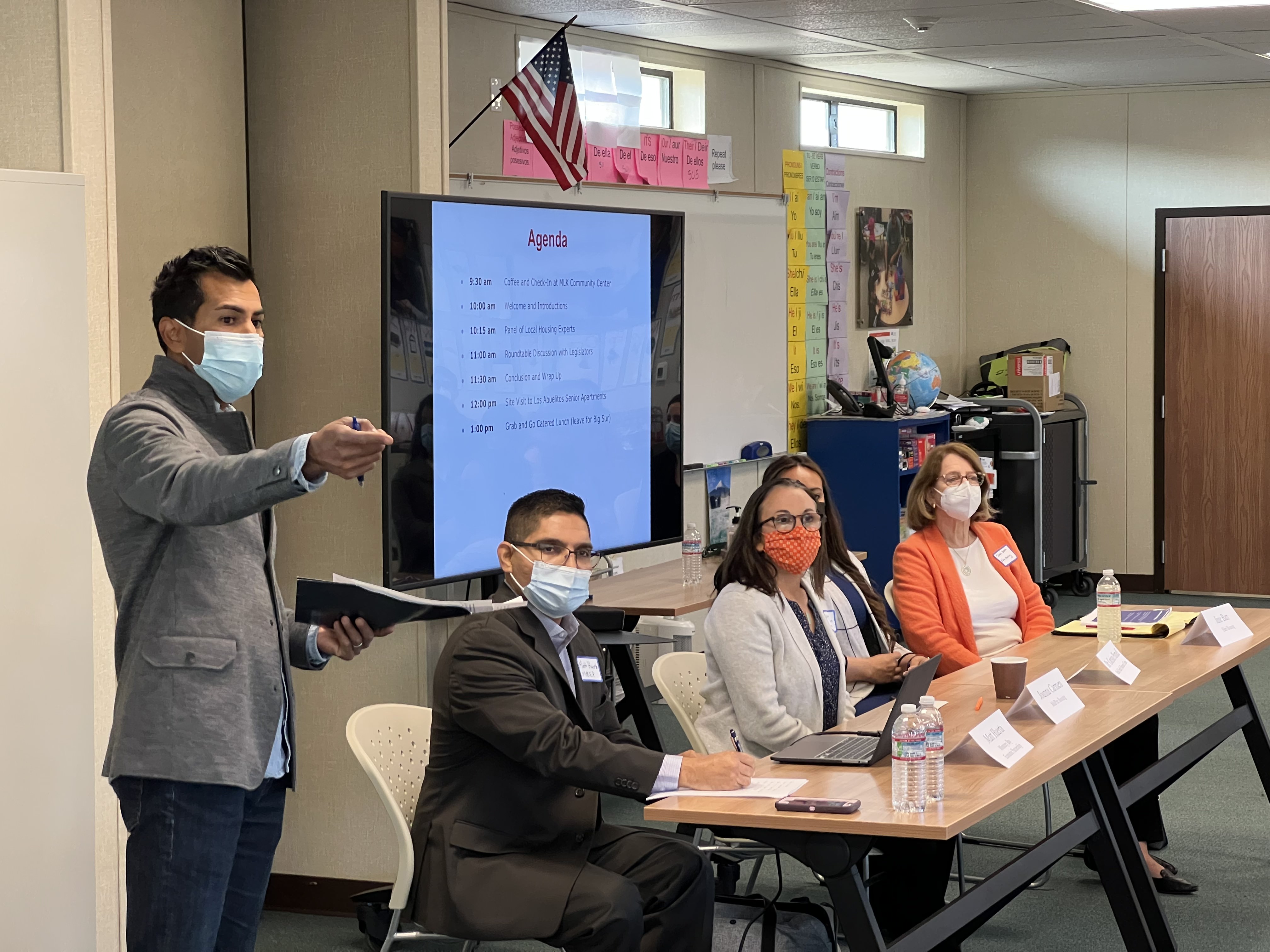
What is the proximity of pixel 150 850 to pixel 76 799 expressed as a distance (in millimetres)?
963

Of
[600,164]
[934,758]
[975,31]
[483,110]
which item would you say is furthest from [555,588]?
[975,31]

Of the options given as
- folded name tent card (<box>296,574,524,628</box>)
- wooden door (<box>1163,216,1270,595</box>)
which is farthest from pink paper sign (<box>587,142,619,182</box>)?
wooden door (<box>1163,216,1270,595</box>)

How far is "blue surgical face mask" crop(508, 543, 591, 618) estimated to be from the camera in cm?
301

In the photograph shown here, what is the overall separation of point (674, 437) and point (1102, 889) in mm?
1840

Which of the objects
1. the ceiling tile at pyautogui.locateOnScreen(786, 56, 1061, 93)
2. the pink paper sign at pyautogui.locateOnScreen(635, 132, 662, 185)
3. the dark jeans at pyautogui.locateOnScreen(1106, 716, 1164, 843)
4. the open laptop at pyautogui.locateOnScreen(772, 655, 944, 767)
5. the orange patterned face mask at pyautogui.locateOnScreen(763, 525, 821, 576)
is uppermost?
the ceiling tile at pyautogui.locateOnScreen(786, 56, 1061, 93)

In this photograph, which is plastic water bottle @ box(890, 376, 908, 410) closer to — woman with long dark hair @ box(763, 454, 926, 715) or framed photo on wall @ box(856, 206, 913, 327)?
framed photo on wall @ box(856, 206, 913, 327)

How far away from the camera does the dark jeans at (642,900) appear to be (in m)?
2.87

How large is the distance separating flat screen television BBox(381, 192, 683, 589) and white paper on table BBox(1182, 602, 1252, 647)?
156 centimetres

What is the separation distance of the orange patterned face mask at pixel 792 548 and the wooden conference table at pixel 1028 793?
46 centimetres

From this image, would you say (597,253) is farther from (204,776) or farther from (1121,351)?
(1121,351)

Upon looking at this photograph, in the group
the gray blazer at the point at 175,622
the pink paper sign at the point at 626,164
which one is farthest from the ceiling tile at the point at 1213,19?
the gray blazer at the point at 175,622

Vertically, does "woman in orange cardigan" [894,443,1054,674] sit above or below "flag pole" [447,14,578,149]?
below

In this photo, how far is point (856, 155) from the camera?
27.2 ft

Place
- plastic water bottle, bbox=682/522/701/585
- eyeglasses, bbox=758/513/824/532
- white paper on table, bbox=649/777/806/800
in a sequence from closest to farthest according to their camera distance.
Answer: white paper on table, bbox=649/777/806/800, eyeglasses, bbox=758/513/824/532, plastic water bottle, bbox=682/522/701/585
